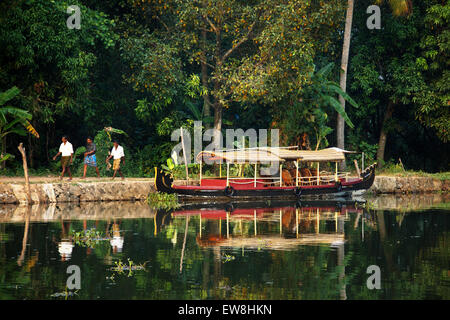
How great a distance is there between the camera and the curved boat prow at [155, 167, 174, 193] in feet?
81.1

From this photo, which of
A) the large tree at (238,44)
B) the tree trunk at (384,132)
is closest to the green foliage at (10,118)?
the large tree at (238,44)

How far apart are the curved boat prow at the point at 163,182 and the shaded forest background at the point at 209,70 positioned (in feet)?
16.0

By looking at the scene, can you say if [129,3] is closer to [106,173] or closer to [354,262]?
[106,173]

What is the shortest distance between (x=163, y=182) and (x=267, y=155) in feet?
13.8

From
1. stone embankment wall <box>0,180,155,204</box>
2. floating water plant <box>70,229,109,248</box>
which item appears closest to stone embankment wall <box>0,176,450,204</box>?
Answer: stone embankment wall <box>0,180,155,204</box>

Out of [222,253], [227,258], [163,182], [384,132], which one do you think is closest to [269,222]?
[222,253]

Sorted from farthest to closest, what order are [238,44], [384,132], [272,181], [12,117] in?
[384,132] < [272,181] < [238,44] < [12,117]

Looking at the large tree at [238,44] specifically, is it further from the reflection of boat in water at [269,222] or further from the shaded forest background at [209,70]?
the reflection of boat in water at [269,222]

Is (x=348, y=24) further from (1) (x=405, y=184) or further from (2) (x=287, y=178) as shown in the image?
(2) (x=287, y=178)

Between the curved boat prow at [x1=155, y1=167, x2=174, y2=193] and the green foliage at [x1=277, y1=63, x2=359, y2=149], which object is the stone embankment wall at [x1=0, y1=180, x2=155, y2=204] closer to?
the curved boat prow at [x1=155, y1=167, x2=174, y2=193]

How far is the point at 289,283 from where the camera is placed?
11.3 meters

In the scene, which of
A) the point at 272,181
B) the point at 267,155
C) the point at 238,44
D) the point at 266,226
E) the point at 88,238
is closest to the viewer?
the point at 88,238

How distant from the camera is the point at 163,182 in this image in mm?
24844

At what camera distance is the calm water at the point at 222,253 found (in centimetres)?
1088
